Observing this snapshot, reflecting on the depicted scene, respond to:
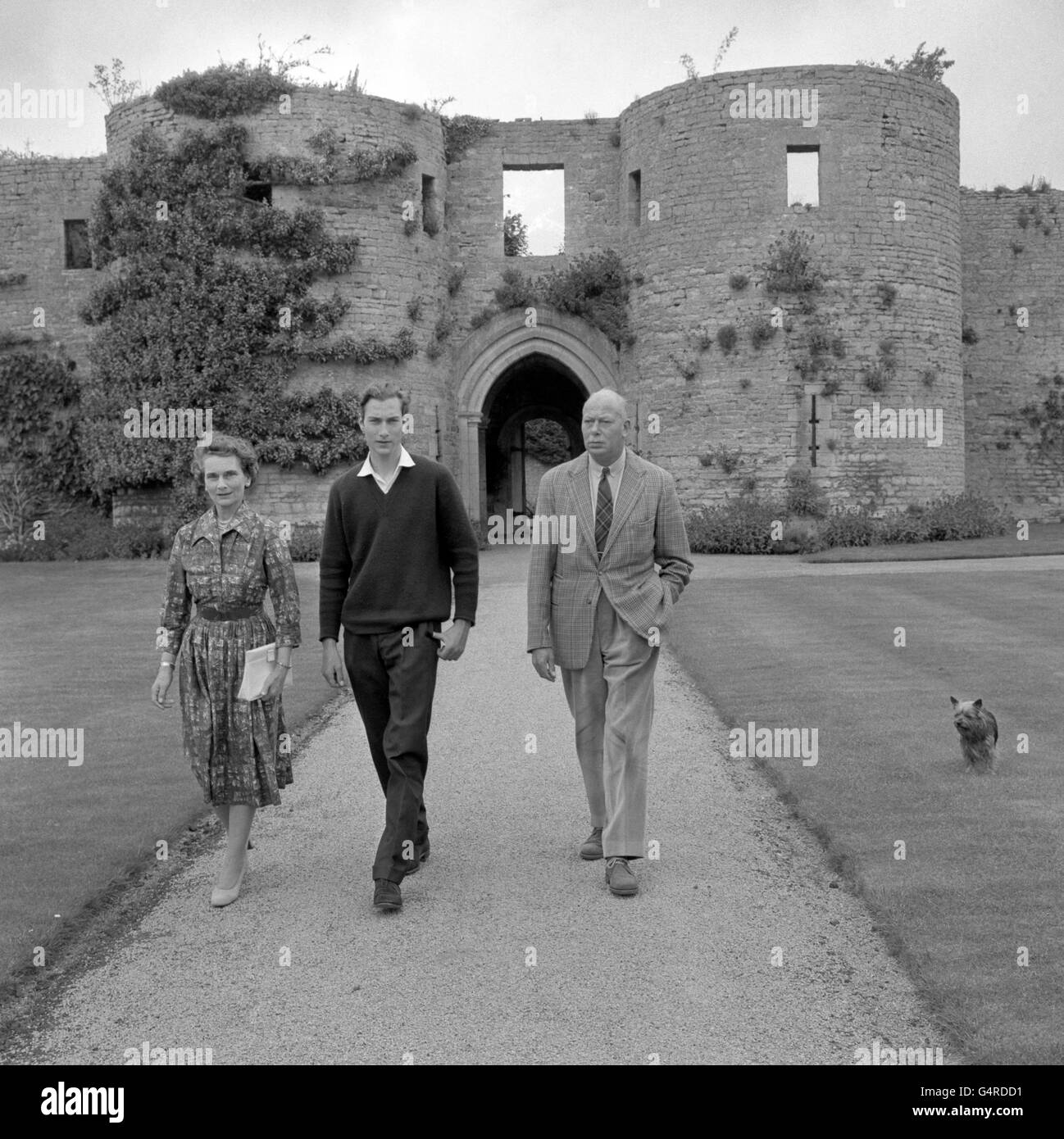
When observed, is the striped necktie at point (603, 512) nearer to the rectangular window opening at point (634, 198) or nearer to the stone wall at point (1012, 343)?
the rectangular window opening at point (634, 198)

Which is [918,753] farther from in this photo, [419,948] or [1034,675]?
[419,948]

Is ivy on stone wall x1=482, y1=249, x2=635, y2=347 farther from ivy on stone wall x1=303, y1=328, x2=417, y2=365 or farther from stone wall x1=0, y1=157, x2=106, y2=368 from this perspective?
stone wall x1=0, y1=157, x2=106, y2=368

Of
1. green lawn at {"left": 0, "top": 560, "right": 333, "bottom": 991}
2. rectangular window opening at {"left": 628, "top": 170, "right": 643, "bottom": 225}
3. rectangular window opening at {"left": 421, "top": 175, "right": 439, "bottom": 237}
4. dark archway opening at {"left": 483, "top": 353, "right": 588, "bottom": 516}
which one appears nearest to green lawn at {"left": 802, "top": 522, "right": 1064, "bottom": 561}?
rectangular window opening at {"left": 628, "top": 170, "right": 643, "bottom": 225}

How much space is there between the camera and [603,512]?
210 inches

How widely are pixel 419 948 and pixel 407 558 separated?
158 cm

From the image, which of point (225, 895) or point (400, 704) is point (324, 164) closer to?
point (400, 704)

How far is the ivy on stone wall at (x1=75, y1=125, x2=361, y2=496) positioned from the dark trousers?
666 inches

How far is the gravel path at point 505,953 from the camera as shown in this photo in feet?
11.8

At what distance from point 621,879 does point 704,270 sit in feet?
61.1

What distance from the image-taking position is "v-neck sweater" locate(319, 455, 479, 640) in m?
5.06

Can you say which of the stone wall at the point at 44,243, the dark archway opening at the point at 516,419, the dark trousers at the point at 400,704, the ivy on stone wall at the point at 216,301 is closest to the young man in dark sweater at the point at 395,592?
the dark trousers at the point at 400,704

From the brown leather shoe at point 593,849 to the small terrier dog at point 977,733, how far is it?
2157 mm

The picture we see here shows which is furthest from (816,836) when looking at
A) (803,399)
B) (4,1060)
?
(803,399)

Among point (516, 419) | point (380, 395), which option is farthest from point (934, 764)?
point (516, 419)
